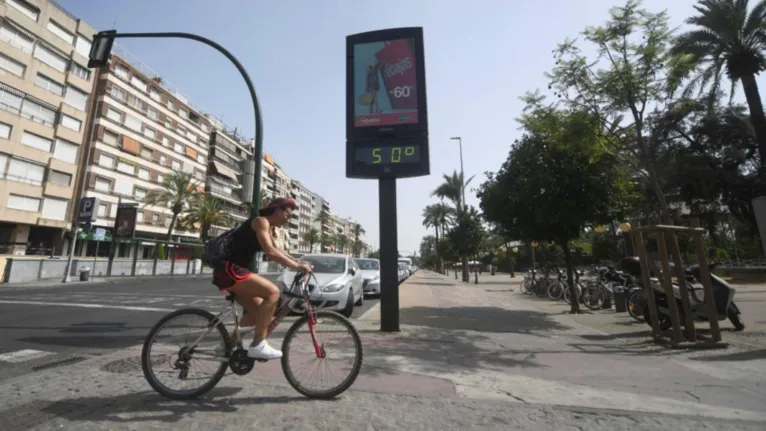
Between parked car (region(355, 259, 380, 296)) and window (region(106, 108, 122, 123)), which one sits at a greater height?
window (region(106, 108, 122, 123))

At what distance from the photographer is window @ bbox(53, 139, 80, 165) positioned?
106ft

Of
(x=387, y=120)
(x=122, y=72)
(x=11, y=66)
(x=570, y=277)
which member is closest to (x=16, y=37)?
(x=11, y=66)

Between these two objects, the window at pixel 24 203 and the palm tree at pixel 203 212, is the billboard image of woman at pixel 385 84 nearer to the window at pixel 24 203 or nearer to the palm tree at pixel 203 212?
the window at pixel 24 203

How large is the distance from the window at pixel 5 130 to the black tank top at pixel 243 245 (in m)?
37.0

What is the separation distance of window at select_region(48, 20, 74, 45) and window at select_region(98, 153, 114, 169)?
10.1 meters

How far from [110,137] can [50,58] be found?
831cm

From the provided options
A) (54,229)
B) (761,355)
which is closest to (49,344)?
(761,355)

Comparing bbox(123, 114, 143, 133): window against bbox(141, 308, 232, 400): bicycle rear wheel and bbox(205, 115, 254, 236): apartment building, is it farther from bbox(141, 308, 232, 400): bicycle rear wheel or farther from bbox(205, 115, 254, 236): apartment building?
bbox(141, 308, 232, 400): bicycle rear wheel

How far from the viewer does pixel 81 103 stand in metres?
34.7

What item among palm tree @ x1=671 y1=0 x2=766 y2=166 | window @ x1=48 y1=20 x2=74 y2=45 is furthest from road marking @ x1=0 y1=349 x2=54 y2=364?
window @ x1=48 y1=20 x2=74 y2=45

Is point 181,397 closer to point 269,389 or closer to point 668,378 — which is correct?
point 269,389

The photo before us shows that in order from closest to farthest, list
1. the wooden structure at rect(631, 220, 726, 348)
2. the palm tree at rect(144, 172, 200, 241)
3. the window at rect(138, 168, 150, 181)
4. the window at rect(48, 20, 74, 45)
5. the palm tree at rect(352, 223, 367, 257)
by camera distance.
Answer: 1. the wooden structure at rect(631, 220, 726, 348)
2. the window at rect(48, 20, 74, 45)
3. the palm tree at rect(144, 172, 200, 241)
4. the window at rect(138, 168, 150, 181)
5. the palm tree at rect(352, 223, 367, 257)

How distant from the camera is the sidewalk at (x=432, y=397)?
8.60ft

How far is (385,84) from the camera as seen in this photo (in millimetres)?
7242
